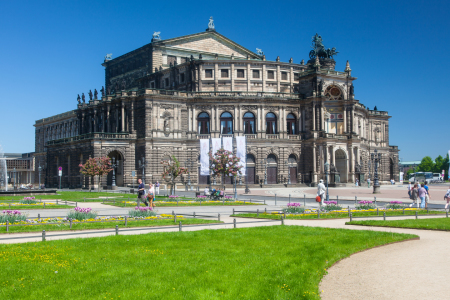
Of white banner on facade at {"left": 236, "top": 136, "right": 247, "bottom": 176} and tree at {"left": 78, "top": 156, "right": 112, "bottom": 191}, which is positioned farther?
white banner on facade at {"left": 236, "top": 136, "right": 247, "bottom": 176}

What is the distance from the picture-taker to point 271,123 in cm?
8631

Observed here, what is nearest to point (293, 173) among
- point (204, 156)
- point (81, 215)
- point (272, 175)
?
point (272, 175)

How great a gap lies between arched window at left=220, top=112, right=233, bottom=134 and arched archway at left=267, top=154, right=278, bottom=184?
347 inches

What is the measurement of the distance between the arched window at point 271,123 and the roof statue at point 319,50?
1950 cm

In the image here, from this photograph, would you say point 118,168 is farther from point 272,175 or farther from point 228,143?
point 272,175

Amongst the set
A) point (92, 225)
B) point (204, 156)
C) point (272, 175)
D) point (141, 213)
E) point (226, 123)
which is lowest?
point (92, 225)

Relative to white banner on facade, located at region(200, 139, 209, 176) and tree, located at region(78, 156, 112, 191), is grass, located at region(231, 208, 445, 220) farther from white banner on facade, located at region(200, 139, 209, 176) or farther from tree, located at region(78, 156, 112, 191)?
white banner on facade, located at region(200, 139, 209, 176)

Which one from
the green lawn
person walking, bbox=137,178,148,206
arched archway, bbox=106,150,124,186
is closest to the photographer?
the green lawn

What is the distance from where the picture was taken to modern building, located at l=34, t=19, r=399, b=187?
263 feet

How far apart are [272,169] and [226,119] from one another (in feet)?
41.0

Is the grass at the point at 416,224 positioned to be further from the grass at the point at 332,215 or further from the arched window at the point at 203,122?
the arched window at the point at 203,122

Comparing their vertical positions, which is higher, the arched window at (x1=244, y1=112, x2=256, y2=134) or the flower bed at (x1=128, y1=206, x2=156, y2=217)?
the arched window at (x1=244, y1=112, x2=256, y2=134)

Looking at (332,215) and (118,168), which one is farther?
(118,168)

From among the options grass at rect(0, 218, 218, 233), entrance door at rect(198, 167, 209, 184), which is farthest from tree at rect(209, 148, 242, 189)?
grass at rect(0, 218, 218, 233)
